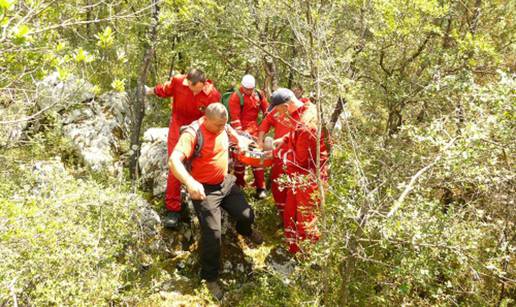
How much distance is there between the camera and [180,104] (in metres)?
6.08

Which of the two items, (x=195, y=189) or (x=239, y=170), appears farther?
(x=239, y=170)

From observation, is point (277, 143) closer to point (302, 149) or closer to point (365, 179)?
point (302, 149)

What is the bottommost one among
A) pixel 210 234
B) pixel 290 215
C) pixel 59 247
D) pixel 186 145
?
pixel 290 215

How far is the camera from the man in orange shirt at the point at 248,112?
6434 mm

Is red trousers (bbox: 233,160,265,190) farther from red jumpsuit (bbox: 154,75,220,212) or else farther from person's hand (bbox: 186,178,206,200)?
person's hand (bbox: 186,178,206,200)

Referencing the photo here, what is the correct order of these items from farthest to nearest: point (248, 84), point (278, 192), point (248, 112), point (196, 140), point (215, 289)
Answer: point (248, 112)
point (248, 84)
point (278, 192)
point (215, 289)
point (196, 140)

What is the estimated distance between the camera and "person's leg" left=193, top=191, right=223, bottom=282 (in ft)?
15.9

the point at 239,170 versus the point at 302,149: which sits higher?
the point at 302,149

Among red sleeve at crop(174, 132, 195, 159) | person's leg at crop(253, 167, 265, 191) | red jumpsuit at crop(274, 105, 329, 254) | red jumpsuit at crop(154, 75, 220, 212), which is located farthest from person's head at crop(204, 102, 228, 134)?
person's leg at crop(253, 167, 265, 191)

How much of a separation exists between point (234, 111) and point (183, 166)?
2210mm

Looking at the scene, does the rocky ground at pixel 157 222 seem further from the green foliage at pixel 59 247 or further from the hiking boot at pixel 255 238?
the green foliage at pixel 59 247

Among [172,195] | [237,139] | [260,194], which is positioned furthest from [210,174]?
[260,194]

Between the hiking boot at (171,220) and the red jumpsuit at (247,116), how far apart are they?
55.6 inches

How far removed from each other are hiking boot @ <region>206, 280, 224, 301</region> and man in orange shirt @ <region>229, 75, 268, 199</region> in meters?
2.13
